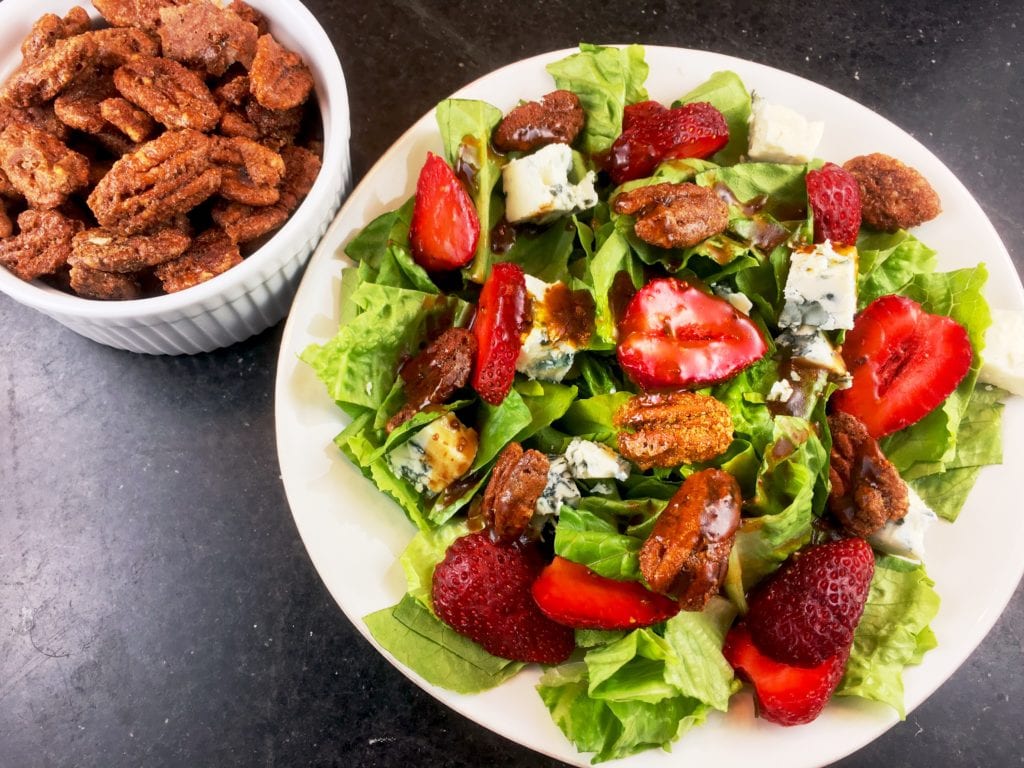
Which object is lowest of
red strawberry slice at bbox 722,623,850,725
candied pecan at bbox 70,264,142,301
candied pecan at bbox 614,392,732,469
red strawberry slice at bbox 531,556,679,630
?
red strawberry slice at bbox 722,623,850,725

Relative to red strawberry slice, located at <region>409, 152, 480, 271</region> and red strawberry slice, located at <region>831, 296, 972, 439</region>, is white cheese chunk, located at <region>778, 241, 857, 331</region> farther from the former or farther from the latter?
red strawberry slice, located at <region>409, 152, 480, 271</region>

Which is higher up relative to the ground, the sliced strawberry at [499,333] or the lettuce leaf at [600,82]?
the lettuce leaf at [600,82]

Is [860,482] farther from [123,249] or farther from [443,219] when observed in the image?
[123,249]

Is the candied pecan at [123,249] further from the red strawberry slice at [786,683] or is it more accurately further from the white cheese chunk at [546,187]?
the red strawberry slice at [786,683]

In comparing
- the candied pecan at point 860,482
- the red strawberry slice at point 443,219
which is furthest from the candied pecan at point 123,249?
the candied pecan at point 860,482

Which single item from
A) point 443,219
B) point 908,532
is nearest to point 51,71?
point 443,219

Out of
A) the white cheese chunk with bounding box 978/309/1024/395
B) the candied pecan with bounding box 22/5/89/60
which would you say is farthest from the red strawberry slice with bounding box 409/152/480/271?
the white cheese chunk with bounding box 978/309/1024/395

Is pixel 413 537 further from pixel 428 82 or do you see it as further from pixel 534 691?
pixel 428 82

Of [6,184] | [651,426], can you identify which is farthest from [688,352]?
[6,184]
